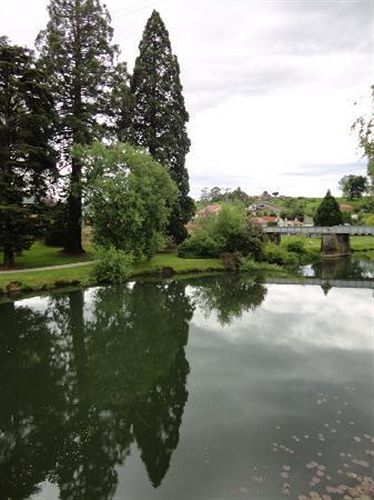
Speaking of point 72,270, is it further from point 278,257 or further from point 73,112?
point 278,257

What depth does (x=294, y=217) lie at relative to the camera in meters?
97.4

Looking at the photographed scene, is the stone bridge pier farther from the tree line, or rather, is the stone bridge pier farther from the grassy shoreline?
the tree line

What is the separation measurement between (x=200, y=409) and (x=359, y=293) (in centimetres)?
2118

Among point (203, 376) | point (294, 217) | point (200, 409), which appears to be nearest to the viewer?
point (200, 409)

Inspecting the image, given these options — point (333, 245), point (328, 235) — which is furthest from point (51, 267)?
point (333, 245)

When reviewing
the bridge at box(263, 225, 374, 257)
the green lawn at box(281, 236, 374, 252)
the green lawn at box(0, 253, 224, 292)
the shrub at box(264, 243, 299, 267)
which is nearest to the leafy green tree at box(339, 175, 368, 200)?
the green lawn at box(281, 236, 374, 252)

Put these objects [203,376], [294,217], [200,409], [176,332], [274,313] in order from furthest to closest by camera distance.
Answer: [294,217]
[274,313]
[176,332]
[203,376]
[200,409]

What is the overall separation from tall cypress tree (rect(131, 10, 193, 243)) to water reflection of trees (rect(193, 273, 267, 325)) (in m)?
10.2

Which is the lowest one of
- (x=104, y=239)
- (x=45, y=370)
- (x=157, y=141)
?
(x=45, y=370)

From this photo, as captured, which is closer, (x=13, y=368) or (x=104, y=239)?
(x=13, y=368)

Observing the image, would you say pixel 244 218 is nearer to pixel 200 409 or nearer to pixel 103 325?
pixel 103 325

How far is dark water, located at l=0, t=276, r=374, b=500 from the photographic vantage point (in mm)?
8438

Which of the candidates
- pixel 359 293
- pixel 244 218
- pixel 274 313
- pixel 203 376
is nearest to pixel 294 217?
pixel 244 218

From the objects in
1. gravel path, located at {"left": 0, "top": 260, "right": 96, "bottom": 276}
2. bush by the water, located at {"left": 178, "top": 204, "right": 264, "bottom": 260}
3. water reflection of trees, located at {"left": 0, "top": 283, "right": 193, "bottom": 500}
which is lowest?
water reflection of trees, located at {"left": 0, "top": 283, "right": 193, "bottom": 500}
